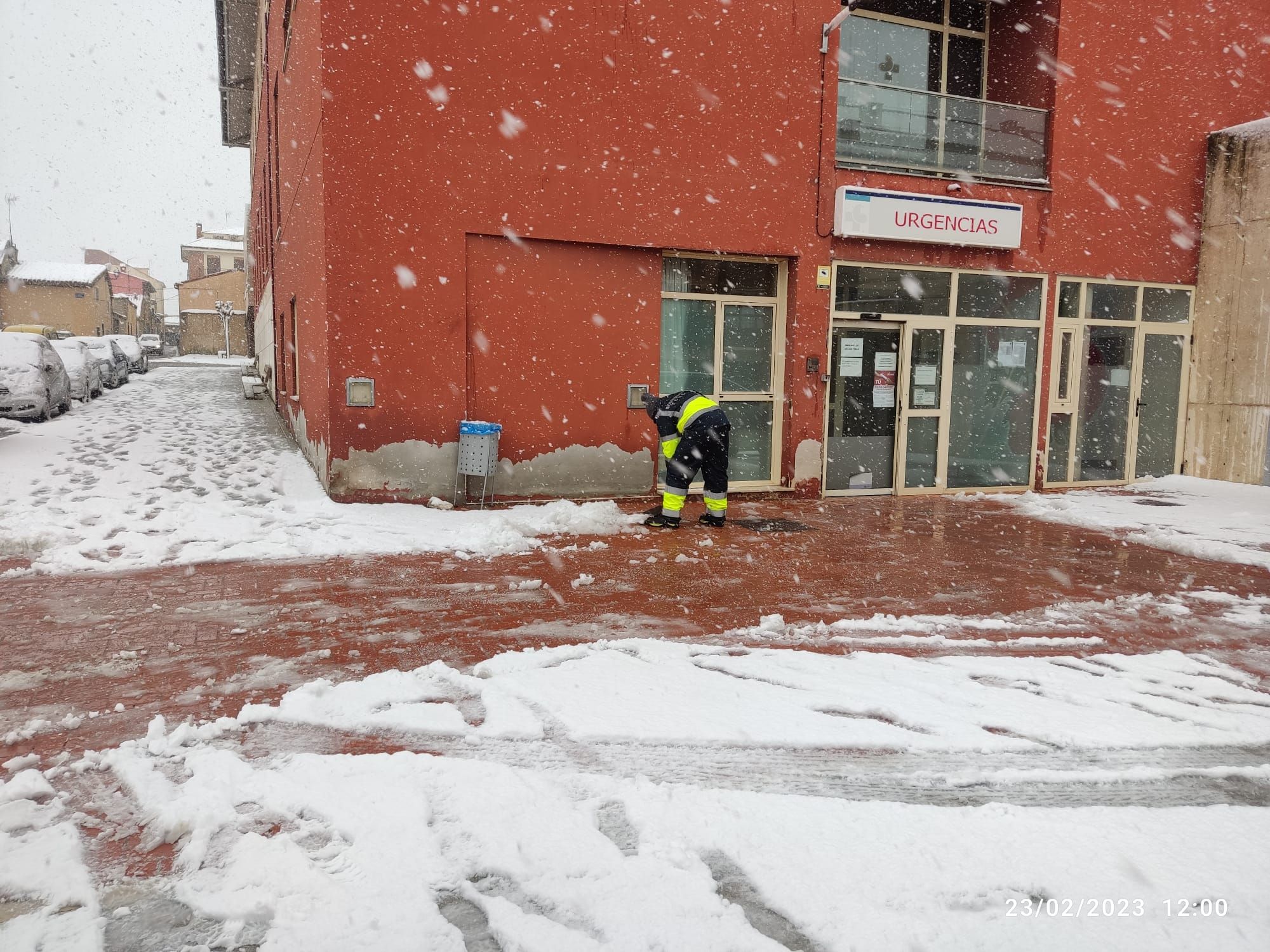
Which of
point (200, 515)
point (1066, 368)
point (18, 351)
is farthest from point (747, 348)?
point (18, 351)

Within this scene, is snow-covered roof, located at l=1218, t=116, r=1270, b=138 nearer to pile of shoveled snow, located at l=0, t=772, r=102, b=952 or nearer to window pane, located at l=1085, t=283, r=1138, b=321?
window pane, located at l=1085, t=283, r=1138, b=321

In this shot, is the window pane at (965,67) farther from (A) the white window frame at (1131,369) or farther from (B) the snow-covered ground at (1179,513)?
(B) the snow-covered ground at (1179,513)

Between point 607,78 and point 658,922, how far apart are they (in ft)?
29.2

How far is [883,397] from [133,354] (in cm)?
3060

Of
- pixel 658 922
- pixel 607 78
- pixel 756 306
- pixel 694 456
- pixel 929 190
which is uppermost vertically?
pixel 607 78

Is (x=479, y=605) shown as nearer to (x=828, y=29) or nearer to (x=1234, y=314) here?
(x=828, y=29)

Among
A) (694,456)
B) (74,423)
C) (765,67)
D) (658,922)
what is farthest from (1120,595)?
(74,423)

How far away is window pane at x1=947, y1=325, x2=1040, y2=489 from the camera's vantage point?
11.3 metres

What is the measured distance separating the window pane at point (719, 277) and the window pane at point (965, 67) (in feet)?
14.1

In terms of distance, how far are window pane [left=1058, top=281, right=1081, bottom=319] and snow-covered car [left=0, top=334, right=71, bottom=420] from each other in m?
16.8

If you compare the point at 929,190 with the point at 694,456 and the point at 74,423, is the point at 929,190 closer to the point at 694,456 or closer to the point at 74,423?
the point at 694,456

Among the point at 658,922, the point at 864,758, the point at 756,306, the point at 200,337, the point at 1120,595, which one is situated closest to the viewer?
the point at 658,922

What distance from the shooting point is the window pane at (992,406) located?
→ 1127cm

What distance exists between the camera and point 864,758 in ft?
11.3
